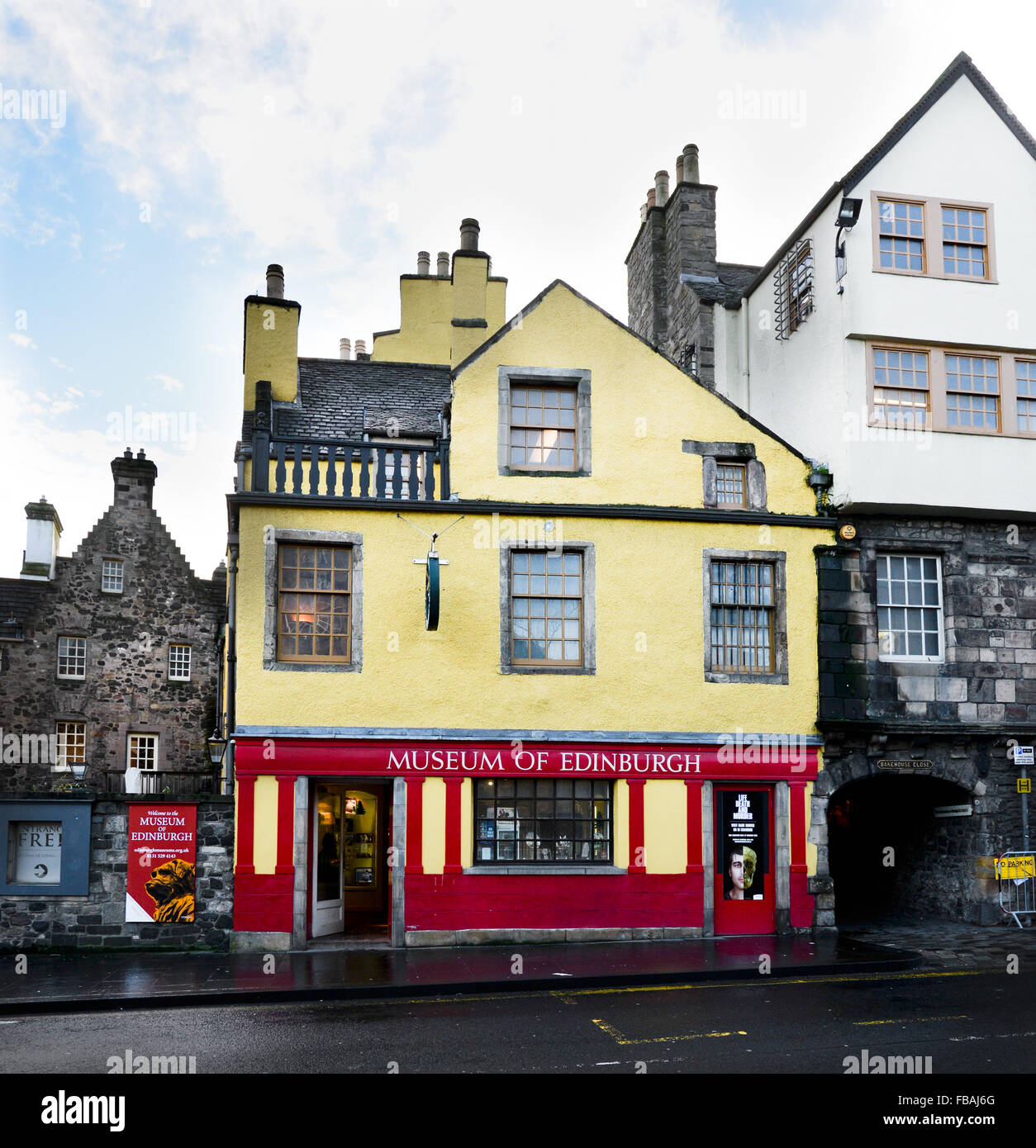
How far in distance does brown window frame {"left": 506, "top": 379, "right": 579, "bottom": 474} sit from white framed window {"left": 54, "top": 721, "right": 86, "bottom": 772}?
864 inches

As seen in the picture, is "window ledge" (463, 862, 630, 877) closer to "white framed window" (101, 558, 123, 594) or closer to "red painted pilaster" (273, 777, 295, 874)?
"red painted pilaster" (273, 777, 295, 874)

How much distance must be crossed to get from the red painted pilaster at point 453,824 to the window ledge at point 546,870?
221 millimetres

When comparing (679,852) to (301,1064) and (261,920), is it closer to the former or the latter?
(261,920)

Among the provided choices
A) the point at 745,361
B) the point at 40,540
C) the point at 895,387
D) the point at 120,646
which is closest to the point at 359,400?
the point at 745,361

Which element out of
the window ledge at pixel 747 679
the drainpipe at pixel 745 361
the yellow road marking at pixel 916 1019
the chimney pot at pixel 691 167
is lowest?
the yellow road marking at pixel 916 1019

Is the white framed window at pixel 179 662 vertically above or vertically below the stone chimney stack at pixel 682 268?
below

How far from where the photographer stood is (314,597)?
1597 centimetres

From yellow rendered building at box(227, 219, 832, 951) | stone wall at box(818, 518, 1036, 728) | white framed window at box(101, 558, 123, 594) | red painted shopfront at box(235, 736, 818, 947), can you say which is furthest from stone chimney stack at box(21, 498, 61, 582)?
stone wall at box(818, 518, 1036, 728)

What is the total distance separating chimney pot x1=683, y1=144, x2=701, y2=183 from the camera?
2327 cm

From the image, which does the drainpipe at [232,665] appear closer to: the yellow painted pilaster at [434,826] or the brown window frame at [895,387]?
the yellow painted pilaster at [434,826]

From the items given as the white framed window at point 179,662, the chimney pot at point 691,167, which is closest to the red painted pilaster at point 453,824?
the chimney pot at point 691,167

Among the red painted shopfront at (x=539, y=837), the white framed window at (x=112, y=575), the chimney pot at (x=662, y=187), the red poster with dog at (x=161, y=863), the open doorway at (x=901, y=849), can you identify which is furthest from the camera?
the white framed window at (x=112, y=575)

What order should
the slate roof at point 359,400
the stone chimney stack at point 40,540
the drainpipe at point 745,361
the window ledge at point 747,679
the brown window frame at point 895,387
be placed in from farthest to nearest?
1. the stone chimney stack at point 40,540
2. the drainpipe at point 745,361
3. the slate roof at point 359,400
4. the brown window frame at point 895,387
5. the window ledge at point 747,679

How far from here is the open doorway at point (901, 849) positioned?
17766mm
